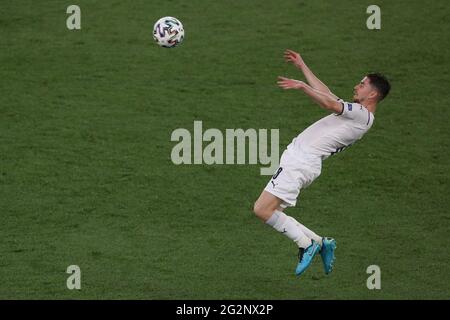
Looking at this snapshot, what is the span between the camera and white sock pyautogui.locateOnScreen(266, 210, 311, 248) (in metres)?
12.1

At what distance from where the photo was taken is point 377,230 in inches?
579

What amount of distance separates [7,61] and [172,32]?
5532 mm

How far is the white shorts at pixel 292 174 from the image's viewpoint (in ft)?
39.2

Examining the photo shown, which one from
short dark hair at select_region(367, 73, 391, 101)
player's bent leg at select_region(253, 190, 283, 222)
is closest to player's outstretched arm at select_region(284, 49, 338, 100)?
short dark hair at select_region(367, 73, 391, 101)

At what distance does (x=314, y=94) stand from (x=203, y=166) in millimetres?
5129

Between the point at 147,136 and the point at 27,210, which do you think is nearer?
the point at 27,210

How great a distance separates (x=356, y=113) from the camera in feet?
38.9

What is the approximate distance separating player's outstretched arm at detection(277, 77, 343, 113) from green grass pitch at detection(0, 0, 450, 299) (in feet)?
7.83

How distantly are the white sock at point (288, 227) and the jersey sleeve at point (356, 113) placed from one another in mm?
1318

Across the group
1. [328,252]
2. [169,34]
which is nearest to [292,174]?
[328,252]

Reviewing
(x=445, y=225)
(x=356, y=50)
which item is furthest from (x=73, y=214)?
(x=356, y=50)

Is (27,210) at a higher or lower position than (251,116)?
lower

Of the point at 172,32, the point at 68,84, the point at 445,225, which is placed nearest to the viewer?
the point at 172,32

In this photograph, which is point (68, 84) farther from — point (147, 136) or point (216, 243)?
point (216, 243)
